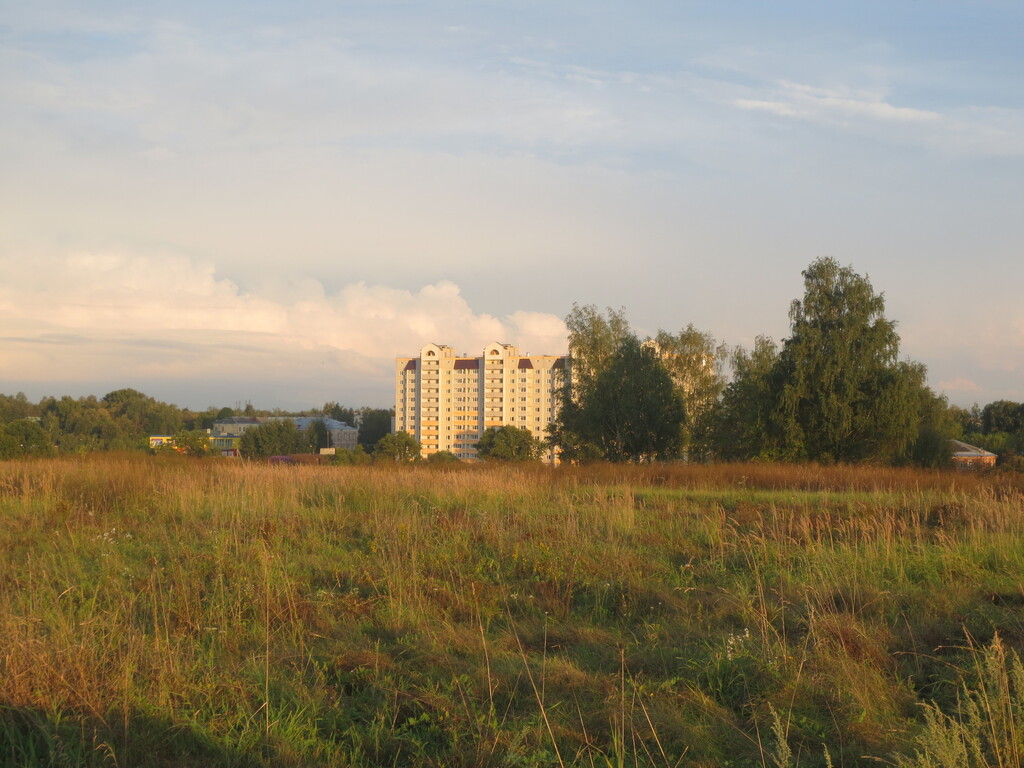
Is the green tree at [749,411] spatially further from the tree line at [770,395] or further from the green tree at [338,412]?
the green tree at [338,412]

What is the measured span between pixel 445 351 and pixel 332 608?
12892 centimetres

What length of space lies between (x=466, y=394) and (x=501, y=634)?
5147 inches

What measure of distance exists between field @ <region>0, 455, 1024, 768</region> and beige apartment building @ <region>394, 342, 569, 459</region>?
401 ft

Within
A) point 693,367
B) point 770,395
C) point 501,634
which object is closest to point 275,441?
point 693,367

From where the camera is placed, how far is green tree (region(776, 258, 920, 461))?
32500 mm

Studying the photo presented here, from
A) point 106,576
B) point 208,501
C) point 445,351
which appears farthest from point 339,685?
point 445,351

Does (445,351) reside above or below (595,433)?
above

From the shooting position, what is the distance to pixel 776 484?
1742cm

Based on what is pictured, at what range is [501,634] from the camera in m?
5.87

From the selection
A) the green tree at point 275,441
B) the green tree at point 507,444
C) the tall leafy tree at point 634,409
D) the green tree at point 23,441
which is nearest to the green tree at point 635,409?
the tall leafy tree at point 634,409

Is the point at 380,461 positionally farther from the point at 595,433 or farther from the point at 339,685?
the point at 595,433

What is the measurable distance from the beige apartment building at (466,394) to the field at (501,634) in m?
122

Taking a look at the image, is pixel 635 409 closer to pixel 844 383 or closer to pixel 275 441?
pixel 844 383

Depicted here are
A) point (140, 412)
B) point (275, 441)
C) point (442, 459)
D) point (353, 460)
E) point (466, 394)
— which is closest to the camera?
point (353, 460)
